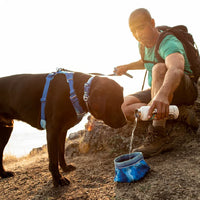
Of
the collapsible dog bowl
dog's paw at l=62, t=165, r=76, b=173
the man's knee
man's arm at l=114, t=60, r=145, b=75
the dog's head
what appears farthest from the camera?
man's arm at l=114, t=60, r=145, b=75

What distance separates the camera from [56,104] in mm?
2357

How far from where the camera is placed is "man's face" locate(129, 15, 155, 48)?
2.85m

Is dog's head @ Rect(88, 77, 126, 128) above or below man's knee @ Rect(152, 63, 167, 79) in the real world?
below

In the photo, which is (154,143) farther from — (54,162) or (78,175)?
(54,162)

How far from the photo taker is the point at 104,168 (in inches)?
102

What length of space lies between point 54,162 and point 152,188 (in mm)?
1134

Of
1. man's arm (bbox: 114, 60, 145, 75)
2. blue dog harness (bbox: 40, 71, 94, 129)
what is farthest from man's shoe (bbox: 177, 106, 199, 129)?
blue dog harness (bbox: 40, 71, 94, 129)

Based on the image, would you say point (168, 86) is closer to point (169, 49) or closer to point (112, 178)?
point (169, 49)

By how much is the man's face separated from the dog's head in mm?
982

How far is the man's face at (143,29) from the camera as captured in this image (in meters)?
2.85

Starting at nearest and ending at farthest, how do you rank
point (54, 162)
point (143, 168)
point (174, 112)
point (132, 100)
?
point (143, 168), point (174, 112), point (54, 162), point (132, 100)

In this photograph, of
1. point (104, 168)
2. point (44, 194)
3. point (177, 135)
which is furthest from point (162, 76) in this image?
point (44, 194)

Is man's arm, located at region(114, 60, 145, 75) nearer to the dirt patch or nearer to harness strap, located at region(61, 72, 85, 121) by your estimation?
the dirt patch

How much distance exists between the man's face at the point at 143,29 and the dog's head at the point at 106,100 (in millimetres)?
982
